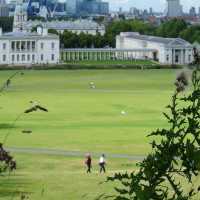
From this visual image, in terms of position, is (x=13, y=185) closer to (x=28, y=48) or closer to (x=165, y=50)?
(x=28, y=48)

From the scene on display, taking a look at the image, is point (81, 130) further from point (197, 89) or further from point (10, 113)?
point (197, 89)

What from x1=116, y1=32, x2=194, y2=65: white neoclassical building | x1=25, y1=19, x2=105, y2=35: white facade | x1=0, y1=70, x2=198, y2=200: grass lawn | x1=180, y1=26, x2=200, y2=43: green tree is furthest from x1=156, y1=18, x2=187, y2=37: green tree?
x1=0, y1=70, x2=198, y2=200: grass lawn

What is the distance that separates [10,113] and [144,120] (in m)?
7.28

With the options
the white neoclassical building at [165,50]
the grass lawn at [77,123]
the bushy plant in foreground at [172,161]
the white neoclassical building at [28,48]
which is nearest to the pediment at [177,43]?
the white neoclassical building at [165,50]

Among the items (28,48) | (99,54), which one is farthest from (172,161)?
(99,54)

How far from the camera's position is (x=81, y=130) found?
1309 inches

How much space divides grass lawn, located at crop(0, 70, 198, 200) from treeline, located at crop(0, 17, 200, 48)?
42564mm

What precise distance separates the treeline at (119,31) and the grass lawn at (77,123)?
42.6m

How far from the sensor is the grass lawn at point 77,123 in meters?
18.1

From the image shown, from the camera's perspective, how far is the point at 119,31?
143 meters

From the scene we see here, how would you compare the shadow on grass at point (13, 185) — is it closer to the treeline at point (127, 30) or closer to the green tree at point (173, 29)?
the treeline at point (127, 30)

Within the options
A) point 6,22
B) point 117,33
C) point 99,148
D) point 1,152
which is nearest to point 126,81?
point 99,148

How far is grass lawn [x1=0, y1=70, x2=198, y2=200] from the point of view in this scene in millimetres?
18109

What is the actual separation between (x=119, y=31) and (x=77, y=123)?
10715 centimetres
